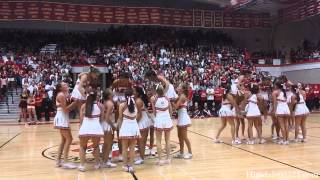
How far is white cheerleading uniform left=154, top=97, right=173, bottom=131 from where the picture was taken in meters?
8.26

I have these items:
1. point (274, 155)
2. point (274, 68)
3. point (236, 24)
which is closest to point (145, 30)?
point (236, 24)

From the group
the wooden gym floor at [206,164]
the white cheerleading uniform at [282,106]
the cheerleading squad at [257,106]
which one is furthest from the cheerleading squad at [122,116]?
the white cheerleading uniform at [282,106]

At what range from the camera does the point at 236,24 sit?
95.6ft

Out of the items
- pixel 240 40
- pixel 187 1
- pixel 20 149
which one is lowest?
pixel 20 149

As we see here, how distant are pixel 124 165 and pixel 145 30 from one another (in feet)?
75.6

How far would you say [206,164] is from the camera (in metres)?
8.26

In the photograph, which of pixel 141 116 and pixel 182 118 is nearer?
pixel 141 116

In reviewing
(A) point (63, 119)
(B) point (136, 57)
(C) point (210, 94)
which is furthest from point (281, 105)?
(B) point (136, 57)

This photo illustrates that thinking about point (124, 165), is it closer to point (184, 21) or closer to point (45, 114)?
point (45, 114)

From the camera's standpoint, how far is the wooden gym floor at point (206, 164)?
7305mm

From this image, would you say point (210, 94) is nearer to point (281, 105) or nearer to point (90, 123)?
point (281, 105)

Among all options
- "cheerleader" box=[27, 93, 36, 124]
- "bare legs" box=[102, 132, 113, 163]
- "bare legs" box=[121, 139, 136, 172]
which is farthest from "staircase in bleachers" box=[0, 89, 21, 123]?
"bare legs" box=[121, 139, 136, 172]

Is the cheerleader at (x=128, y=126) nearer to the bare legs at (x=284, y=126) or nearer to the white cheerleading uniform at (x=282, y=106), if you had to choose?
the white cheerleading uniform at (x=282, y=106)

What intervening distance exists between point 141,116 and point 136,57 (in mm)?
17753
